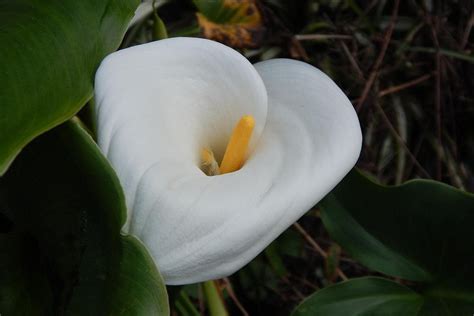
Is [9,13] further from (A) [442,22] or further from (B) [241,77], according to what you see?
(A) [442,22]

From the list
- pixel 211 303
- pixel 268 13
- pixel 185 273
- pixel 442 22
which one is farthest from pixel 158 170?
pixel 442 22

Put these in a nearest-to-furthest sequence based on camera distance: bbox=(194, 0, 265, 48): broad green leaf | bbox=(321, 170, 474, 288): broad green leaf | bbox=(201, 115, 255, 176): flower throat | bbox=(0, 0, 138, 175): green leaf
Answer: bbox=(0, 0, 138, 175): green leaf
bbox=(201, 115, 255, 176): flower throat
bbox=(321, 170, 474, 288): broad green leaf
bbox=(194, 0, 265, 48): broad green leaf

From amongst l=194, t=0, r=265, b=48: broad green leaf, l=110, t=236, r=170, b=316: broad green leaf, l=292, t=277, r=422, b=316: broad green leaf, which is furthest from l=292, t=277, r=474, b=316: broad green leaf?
l=194, t=0, r=265, b=48: broad green leaf

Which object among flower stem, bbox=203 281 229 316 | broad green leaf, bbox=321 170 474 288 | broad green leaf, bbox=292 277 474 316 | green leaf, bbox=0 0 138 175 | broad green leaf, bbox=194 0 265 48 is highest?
green leaf, bbox=0 0 138 175

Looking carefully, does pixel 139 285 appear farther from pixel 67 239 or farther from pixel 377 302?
pixel 377 302

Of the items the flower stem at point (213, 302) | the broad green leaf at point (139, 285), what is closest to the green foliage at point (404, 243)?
the flower stem at point (213, 302)

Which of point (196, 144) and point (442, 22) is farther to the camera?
point (442, 22)

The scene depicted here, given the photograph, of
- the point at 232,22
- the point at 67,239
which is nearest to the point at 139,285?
Result: the point at 67,239

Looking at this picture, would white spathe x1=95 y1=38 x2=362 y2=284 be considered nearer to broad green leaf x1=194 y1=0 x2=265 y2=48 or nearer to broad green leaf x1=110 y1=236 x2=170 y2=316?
broad green leaf x1=110 y1=236 x2=170 y2=316

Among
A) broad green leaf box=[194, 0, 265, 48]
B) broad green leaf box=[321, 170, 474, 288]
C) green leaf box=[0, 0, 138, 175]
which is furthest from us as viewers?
broad green leaf box=[194, 0, 265, 48]
